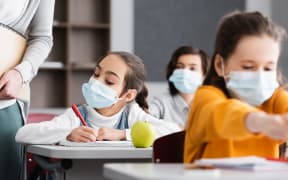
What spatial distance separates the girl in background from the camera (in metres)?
4.21

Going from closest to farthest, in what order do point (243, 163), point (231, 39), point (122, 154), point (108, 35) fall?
point (243, 163), point (231, 39), point (122, 154), point (108, 35)

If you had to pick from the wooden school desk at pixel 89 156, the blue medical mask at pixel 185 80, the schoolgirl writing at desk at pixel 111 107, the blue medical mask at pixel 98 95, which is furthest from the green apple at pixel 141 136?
the blue medical mask at pixel 185 80

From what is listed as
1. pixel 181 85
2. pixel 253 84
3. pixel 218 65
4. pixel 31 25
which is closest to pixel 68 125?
pixel 31 25

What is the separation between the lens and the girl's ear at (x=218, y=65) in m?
1.84

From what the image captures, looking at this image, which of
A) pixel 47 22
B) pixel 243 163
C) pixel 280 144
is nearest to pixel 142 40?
pixel 47 22

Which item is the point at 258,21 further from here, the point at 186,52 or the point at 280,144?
the point at 186,52

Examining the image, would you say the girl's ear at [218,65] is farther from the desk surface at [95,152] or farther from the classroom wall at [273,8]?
the classroom wall at [273,8]

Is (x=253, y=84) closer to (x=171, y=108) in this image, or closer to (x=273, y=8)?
(x=171, y=108)

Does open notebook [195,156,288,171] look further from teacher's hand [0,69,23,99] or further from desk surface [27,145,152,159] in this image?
teacher's hand [0,69,23,99]

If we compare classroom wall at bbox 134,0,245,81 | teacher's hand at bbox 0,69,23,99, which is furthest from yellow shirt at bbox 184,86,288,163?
classroom wall at bbox 134,0,245,81

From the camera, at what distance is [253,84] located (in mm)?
1752

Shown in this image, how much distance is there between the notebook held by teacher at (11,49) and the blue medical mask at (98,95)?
1.10 ft

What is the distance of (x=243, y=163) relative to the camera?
4.79 ft

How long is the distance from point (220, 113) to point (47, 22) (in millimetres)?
1185
